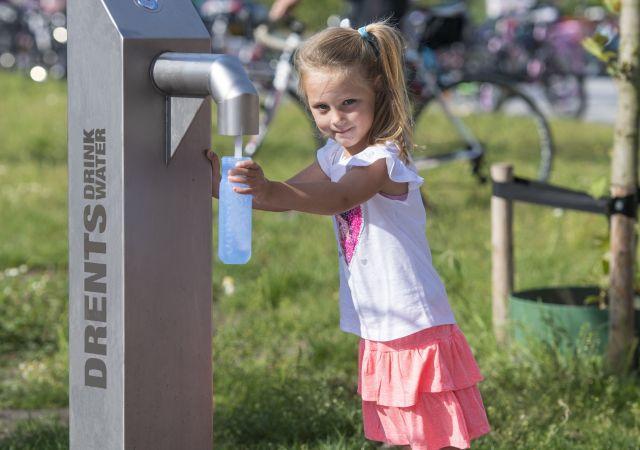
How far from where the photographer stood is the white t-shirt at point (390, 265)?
260 cm

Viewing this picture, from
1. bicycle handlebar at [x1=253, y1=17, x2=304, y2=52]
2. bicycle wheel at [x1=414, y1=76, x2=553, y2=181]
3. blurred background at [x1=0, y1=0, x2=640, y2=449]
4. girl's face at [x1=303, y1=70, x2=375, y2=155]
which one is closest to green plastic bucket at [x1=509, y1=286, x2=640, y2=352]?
blurred background at [x1=0, y1=0, x2=640, y2=449]

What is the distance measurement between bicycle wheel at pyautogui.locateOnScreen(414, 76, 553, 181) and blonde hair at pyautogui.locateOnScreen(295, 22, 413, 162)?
211cm

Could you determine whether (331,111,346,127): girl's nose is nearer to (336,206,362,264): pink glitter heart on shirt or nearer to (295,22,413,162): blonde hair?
(295,22,413,162): blonde hair

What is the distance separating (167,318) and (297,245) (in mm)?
3729

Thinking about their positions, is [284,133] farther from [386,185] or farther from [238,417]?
[386,185]

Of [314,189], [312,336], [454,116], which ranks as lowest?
[312,336]

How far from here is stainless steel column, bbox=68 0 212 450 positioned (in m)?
1.99

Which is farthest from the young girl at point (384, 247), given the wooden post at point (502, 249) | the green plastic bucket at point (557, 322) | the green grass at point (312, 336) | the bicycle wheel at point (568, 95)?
the bicycle wheel at point (568, 95)

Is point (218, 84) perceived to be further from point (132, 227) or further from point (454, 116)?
point (454, 116)

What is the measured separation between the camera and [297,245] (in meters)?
5.80

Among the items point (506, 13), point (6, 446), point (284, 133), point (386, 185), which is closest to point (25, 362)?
point (6, 446)

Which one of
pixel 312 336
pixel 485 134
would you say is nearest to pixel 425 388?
pixel 312 336

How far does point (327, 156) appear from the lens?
267cm

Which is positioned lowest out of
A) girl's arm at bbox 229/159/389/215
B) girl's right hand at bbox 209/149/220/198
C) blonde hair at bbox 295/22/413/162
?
girl's arm at bbox 229/159/389/215
